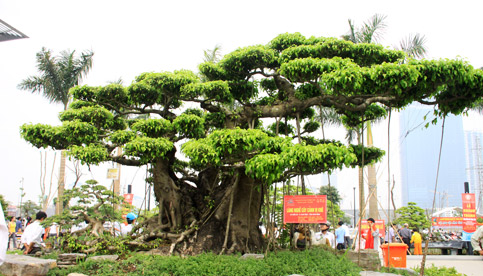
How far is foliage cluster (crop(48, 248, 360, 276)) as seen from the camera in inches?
262

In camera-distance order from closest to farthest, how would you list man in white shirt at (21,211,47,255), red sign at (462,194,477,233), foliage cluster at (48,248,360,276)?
foliage cluster at (48,248,360,276)
man in white shirt at (21,211,47,255)
red sign at (462,194,477,233)

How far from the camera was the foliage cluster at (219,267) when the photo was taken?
6664mm

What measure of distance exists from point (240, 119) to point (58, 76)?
9535mm

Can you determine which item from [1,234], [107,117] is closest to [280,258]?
[107,117]

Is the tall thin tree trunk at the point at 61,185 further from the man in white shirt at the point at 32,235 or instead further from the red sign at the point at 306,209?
the red sign at the point at 306,209

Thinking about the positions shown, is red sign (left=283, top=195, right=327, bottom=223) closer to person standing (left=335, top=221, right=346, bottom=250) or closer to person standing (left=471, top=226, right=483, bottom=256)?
person standing (left=471, top=226, right=483, bottom=256)

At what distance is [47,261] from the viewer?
6.90m

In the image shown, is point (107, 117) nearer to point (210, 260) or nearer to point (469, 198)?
point (210, 260)

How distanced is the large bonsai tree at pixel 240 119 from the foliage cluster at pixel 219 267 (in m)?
1.46

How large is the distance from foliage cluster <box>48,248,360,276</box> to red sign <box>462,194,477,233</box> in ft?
34.7

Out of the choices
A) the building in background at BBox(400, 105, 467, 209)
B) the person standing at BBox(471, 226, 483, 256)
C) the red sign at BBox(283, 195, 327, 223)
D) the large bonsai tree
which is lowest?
the person standing at BBox(471, 226, 483, 256)

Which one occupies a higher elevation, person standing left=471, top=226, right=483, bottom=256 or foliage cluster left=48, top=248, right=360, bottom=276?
person standing left=471, top=226, right=483, bottom=256

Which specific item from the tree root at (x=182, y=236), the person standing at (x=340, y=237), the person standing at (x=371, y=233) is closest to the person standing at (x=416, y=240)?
the person standing at (x=371, y=233)

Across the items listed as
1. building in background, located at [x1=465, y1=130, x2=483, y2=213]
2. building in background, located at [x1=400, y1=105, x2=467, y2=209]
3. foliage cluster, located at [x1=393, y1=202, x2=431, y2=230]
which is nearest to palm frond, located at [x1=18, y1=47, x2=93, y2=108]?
foliage cluster, located at [x1=393, y1=202, x2=431, y2=230]
